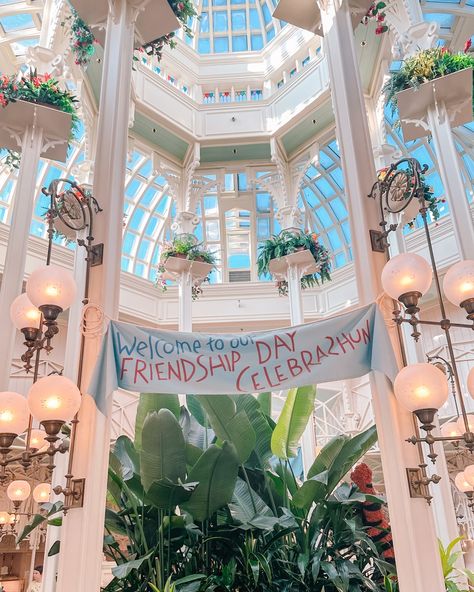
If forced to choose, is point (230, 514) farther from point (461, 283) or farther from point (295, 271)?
point (295, 271)

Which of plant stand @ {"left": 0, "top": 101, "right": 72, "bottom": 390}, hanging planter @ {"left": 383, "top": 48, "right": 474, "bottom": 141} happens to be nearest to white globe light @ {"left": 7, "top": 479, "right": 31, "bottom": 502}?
plant stand @ {"left": 0, "top": 101, "right": 72, "bottom": 390}

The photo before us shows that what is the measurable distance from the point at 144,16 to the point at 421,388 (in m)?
3.38

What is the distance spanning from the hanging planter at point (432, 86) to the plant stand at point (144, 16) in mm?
2543

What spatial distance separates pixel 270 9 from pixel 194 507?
12539 mm

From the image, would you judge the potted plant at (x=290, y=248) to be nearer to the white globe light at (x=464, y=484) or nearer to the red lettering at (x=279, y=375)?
the white globe light at (x=464, y=484)

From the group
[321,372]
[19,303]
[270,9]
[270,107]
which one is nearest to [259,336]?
[321,372]

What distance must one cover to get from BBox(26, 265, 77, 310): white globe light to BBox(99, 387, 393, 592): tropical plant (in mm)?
881

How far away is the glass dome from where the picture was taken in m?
13.0

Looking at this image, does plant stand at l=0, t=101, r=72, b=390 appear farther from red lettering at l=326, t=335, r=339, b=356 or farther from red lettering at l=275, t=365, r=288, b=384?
red lettering at l=326, t=335, r=339, b=356

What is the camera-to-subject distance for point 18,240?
16.3 ft

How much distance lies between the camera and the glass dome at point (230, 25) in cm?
1300

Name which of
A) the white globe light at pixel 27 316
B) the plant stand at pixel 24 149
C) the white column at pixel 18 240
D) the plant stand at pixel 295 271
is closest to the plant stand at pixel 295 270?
the plant stand at pixel 295 271

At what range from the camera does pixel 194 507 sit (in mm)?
3258

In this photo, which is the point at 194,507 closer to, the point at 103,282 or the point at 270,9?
the point at 103,282
